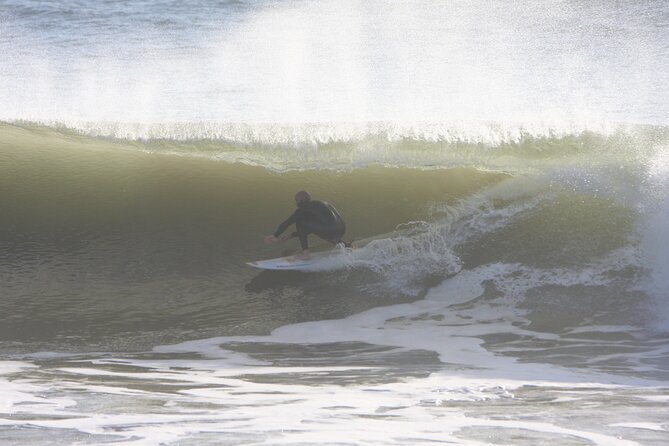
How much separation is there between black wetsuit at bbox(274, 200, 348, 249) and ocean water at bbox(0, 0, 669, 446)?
1.32 ft

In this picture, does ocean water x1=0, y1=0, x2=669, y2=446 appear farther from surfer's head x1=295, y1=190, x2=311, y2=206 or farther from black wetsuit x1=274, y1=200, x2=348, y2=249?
surfer's head x1=295, y1=190, x2=311, y2=206

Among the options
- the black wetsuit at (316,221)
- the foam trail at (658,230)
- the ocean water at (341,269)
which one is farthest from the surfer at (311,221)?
the foam trail at (658,230)

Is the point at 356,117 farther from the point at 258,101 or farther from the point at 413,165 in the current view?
the point at 413,165

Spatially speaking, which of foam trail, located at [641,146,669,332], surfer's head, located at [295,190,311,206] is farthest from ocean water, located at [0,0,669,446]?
surfer's head, located at [295,190,311,206]

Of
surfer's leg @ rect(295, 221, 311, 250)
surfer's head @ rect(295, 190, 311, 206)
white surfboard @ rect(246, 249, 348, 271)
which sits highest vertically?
surfer's head @ rect(295, 190, 311, 206)

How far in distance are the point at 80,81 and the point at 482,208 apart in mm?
9212

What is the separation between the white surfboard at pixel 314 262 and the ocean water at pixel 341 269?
0.29 feet

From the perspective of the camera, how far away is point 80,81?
1573 cm

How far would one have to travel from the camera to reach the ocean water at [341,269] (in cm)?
488

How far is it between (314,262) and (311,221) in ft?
1.58

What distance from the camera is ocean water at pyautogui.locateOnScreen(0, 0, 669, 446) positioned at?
16.0 feet

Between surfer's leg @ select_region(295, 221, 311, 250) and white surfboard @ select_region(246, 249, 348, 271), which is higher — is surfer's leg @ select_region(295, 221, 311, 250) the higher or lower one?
the higher one

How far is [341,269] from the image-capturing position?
866 centimetres

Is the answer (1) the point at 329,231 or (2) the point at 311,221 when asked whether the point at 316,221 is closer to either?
(2) the point at 311,221
